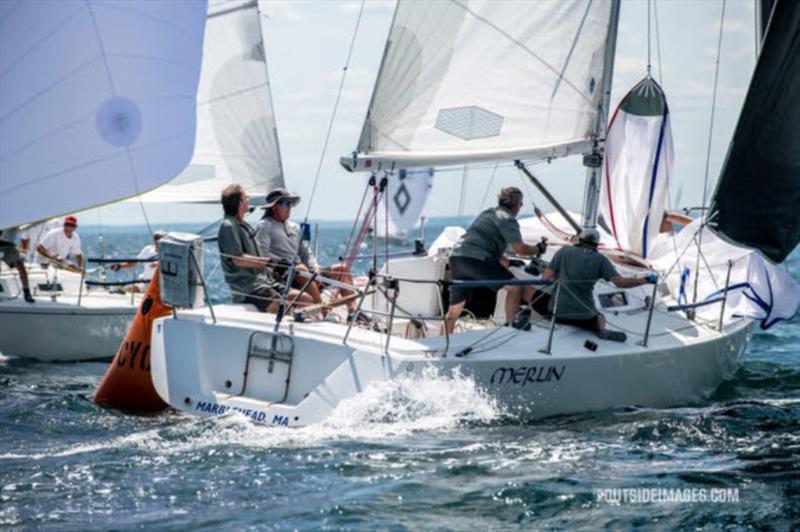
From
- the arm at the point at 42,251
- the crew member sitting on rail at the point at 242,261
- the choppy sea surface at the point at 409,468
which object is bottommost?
the choppy sea surface at the point at 409,468

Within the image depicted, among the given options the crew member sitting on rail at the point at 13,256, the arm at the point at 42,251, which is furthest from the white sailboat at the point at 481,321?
the arm at the point at 42,251

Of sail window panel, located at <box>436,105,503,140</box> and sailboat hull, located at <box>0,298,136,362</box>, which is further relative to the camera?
sailboat hull, located at <box>0,298,136,362</box>

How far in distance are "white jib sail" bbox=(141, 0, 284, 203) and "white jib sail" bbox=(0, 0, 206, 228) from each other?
7.86 meters

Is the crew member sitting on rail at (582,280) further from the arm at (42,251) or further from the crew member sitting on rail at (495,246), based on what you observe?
the arm at (42,251)

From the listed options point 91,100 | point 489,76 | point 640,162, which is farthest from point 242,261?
point 640,162

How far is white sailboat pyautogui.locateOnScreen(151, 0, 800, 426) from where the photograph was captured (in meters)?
8.76

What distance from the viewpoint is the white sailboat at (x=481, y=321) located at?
8.76 m

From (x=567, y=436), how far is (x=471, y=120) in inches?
126

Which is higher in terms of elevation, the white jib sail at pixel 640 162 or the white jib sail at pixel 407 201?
the white jib sail at pixel 640 162

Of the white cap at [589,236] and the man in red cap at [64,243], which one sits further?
the man in red cap at [64,243]

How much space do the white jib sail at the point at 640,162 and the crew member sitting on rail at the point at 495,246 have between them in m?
1.96

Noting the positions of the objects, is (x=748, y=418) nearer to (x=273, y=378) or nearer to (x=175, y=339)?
(x=273, y=378)

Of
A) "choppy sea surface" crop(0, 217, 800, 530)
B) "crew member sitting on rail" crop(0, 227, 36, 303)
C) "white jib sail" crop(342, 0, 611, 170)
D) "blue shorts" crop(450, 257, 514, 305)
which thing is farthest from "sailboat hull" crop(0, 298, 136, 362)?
"blue shorts" crop(450, 257, 514, 305)

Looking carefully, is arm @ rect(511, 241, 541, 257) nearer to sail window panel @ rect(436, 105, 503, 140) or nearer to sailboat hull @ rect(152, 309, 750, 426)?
sailboat hull @ rect(152, 309, 750, 426)
